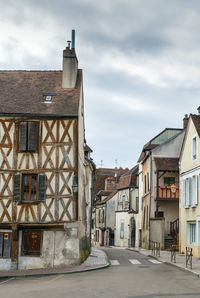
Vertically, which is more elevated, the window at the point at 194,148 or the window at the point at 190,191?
the window at the point at 194,148

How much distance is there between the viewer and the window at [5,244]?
20.3m

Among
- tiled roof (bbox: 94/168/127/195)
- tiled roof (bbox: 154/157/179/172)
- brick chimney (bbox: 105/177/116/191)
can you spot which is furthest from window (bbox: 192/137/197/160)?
tiled roof (bbox: 94/168/127/195)

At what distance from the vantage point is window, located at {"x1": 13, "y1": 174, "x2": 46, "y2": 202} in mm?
20422

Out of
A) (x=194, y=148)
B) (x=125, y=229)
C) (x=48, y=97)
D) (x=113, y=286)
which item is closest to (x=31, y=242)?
(x=48, y=97)

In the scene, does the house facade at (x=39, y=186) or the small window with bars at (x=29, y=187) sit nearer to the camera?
the house facade at (x=39, y=186)

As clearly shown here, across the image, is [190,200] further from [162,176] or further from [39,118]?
[39,118]

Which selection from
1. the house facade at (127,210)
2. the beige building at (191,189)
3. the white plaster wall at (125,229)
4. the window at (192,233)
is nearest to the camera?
the beige building at (191,189)

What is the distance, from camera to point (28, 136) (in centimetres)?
2072

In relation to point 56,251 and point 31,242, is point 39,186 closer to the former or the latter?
point 31,242

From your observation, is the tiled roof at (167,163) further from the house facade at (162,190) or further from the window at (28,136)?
the window at (28,136)

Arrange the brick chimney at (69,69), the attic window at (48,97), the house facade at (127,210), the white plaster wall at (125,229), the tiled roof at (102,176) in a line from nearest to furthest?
the attic window at (48,97) → the brick chimney at (69,69) → the house facade at (127,210) → the white plaster wall at (125,229) → the tiled roof at (102,176)

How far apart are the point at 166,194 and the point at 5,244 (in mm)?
15764

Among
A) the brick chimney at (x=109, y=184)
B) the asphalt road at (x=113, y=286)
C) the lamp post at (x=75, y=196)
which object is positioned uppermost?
the brick chimney at (x=109, y=184)

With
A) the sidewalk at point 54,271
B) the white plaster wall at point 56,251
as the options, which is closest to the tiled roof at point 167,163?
the sidewalk at point 54,271
